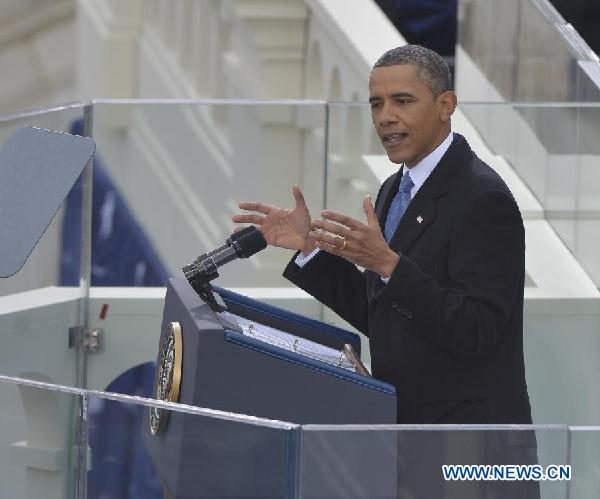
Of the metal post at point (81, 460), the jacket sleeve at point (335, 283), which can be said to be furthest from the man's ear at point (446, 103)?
the metal post at point (81, 460)

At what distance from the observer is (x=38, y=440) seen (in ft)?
11.2

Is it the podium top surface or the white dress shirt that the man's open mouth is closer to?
the white dress shirt

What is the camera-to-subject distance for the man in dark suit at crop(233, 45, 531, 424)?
3.22 metres

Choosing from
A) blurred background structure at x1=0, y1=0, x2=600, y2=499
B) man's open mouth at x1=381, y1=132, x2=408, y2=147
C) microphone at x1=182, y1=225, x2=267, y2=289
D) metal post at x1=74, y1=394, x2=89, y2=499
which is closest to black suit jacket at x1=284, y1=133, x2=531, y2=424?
man's open mouth at x1=381, y1=132, x2=408, y2=147

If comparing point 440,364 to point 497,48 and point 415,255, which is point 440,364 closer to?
point 415,255

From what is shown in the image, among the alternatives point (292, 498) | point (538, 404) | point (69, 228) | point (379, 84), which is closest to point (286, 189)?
A: point (69, 228)

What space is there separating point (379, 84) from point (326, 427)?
778 mm

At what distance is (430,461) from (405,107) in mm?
750

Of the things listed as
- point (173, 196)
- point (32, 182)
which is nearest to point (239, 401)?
point (32, 182)

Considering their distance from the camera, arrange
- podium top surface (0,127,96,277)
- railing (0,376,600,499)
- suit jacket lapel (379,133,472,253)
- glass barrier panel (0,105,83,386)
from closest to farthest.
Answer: railing (0,376,600,499) < suit jacket lapel (379,133,472,253) < podium top surface (0,127,96,277) < glass barrier panel (0,105,83,386)

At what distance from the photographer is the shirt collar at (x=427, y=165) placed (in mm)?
3432

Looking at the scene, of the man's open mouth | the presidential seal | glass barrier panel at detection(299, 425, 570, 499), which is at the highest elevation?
the man's open mouth

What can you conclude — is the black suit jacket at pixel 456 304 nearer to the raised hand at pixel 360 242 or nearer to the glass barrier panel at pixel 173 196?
the raised hand at pixel 360 242

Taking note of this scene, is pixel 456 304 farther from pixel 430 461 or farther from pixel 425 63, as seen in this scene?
pixel 425 63
